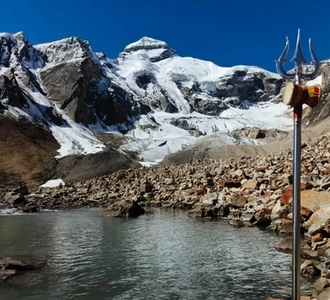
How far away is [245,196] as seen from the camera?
80.1 feet

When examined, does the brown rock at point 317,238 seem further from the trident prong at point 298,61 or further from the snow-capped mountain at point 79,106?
the snow-capped mountain at point 79,106

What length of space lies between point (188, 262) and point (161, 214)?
1424cm

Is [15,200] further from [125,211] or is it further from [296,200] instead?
[296,200]

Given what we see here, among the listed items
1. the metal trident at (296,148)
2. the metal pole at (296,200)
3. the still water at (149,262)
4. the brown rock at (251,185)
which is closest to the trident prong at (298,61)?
the metal trident at (296,148)

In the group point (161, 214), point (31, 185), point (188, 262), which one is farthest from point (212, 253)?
point (31, 185)

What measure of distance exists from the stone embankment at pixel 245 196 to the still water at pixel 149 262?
3.64 ft

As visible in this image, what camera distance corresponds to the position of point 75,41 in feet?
591

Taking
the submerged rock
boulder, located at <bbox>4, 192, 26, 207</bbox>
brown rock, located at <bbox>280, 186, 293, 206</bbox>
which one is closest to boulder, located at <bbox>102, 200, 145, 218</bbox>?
brown rock, located at <bbox>280, 186, 293, 206</bbox>

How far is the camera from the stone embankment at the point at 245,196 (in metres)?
14.4

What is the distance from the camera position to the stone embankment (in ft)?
47.2

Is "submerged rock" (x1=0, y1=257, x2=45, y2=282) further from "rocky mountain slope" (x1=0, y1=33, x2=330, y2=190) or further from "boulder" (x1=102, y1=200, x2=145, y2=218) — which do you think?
"rocky mountain slope" (x1=0, y1=33, x2=330, y2=190)

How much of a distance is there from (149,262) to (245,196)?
11.8 metres

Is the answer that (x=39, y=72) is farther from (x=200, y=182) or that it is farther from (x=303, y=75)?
(x=303, y=75)

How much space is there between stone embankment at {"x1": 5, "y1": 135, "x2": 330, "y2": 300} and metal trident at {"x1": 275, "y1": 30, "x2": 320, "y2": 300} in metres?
4.20
